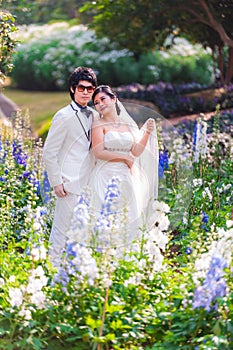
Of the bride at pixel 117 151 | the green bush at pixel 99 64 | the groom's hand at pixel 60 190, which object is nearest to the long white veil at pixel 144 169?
the bride at pixel 117 151

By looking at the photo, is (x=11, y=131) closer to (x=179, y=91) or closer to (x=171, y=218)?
(x=171, y=218)

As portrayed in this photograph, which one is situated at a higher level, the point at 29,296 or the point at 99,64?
the point at 99,64

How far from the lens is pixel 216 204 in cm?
595

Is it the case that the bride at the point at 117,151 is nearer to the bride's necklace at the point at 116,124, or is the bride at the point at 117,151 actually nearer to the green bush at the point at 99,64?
the bride's necklace at the point at 116,124

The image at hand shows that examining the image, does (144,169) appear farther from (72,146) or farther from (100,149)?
(72,146)

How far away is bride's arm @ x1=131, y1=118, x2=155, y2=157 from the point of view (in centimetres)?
499

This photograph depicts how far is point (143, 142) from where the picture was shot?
5000mm

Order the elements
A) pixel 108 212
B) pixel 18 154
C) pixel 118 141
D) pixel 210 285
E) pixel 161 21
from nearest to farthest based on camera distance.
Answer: pixel 210 285
pixel 108 212
pixel 118 141
pixel 18 154
pixel 161 21

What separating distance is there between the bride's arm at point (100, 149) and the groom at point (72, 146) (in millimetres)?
84

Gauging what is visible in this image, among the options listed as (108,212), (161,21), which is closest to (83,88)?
(108,212)

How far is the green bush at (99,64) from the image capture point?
1836 centimetres

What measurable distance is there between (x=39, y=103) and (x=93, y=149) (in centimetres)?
1224

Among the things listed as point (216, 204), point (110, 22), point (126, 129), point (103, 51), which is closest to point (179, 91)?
point (110, 22)

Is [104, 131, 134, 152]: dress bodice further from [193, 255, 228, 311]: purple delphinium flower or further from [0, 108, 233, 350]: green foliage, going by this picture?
[193, 255, 228, 311]: purple delphinium flower
